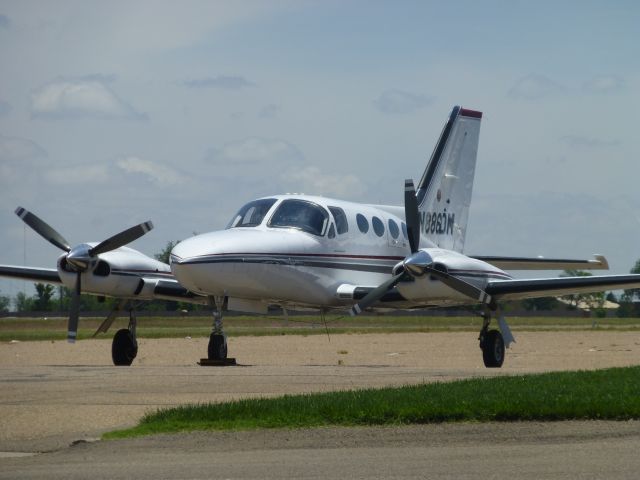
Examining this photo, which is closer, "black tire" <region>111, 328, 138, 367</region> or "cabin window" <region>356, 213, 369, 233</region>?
"cabin window" <region>356, 213, 369, 233</region>

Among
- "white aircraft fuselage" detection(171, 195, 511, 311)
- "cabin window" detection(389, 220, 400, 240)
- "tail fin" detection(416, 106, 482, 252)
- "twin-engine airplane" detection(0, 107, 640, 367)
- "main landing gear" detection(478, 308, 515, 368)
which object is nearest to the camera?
"white aircraft fuselage" detection(171, 195, 511, 311)

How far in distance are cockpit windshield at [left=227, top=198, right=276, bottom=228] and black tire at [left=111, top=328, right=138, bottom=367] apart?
428 centimetres

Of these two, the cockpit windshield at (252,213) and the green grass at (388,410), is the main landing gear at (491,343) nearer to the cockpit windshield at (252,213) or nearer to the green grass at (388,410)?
the cockpit windshield at (252,213)

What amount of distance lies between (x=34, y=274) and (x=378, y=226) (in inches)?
320

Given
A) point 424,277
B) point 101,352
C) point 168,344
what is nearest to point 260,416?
point 424,277

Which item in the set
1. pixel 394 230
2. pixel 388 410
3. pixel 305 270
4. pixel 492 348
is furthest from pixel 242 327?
pixel 388 410

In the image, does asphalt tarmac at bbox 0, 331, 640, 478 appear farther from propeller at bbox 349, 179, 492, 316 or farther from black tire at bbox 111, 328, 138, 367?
black tire at bbox 111, 328, 138, 367

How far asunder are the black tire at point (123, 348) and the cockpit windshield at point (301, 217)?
510cm

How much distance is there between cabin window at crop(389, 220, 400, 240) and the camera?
28.5 metres

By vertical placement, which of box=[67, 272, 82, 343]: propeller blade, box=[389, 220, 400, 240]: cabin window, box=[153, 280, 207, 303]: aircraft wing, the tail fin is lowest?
box=[67, 272, 82, 343]: propeller blade

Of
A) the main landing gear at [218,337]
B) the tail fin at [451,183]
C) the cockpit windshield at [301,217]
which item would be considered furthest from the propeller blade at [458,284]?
the tail fin at [451,183]

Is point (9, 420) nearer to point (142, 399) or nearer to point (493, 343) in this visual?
point (142, 399)

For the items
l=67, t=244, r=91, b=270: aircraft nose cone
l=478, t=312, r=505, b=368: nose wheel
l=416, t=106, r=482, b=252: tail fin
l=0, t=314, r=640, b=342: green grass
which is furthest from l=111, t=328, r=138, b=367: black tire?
l=0, t=314, r=640, b=342: green grass

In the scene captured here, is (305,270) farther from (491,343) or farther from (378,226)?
(491,343)
